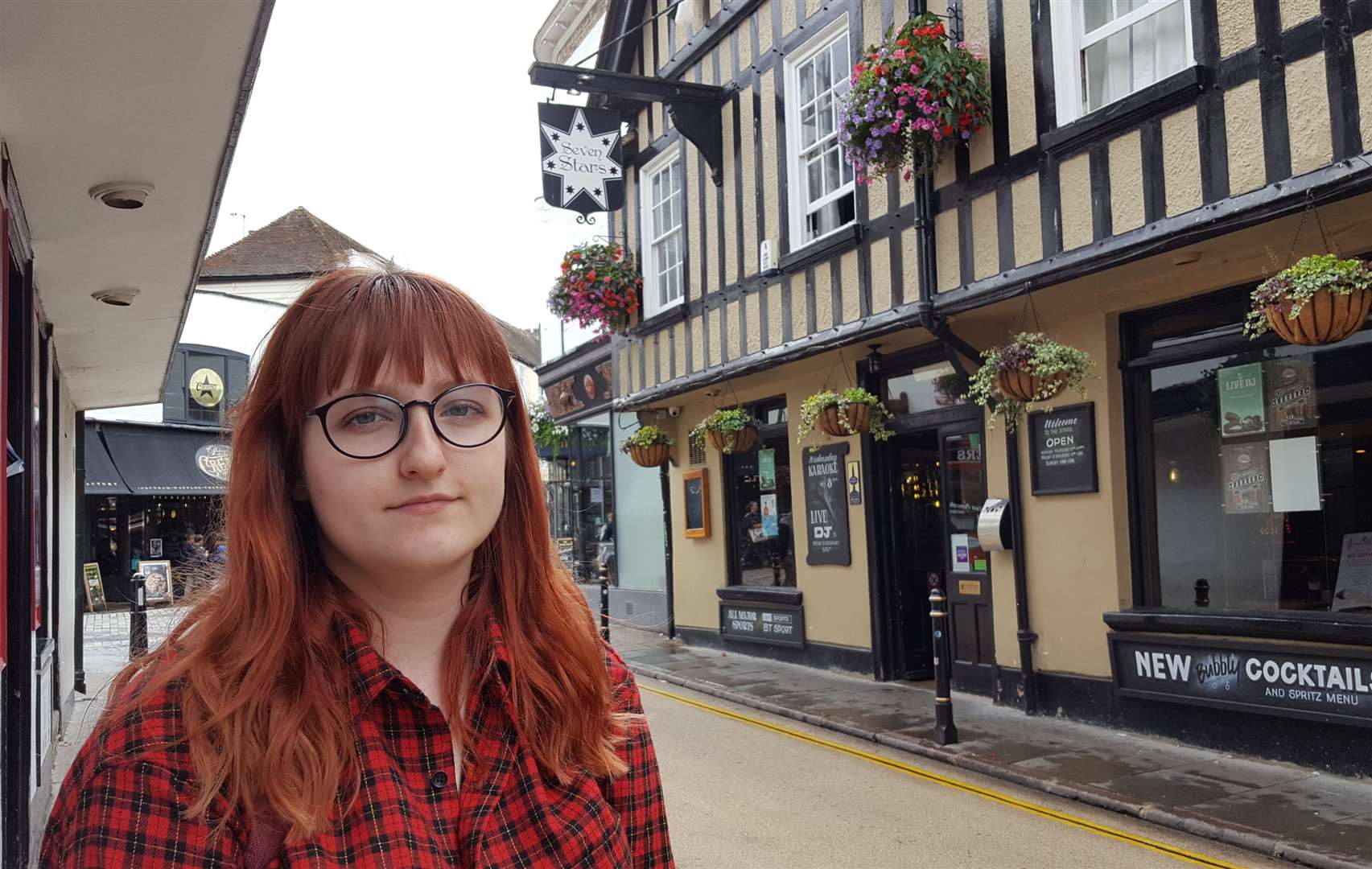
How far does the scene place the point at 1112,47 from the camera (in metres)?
7.80

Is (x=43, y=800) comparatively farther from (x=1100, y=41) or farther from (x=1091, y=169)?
(x=1100, y=41)

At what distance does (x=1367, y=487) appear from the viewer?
6809 millimetres

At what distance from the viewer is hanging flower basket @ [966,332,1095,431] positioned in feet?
25.0

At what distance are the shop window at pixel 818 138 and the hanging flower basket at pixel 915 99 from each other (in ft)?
4.48

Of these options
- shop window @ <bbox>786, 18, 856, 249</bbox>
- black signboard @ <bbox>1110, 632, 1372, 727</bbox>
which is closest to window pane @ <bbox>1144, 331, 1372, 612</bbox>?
black signboard @ <bbox>1110, 632, 1372, 727</bbox>

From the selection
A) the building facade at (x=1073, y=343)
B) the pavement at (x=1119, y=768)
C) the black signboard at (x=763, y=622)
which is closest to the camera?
the pavement at (x=1119, y=768)

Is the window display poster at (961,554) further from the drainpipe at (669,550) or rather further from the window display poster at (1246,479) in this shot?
the drainpipe at (669,550)

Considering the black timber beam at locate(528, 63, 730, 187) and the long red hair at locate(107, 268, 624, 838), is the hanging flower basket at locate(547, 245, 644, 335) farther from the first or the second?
the long red hair at locate(107, 268, 624, 838)

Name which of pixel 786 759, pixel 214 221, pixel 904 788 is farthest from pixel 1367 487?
pixel 214 221

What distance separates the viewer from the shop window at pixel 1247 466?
692 centimetres

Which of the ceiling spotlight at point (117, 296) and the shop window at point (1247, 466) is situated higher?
the ceiling spotlight at point (117, 296)

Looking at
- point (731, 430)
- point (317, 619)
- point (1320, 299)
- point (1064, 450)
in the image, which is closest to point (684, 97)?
point (731, 430)

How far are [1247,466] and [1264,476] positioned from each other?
141mm

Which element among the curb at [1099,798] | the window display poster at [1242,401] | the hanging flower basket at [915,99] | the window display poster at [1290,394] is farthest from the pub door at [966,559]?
the window display poster at [1290,394]
